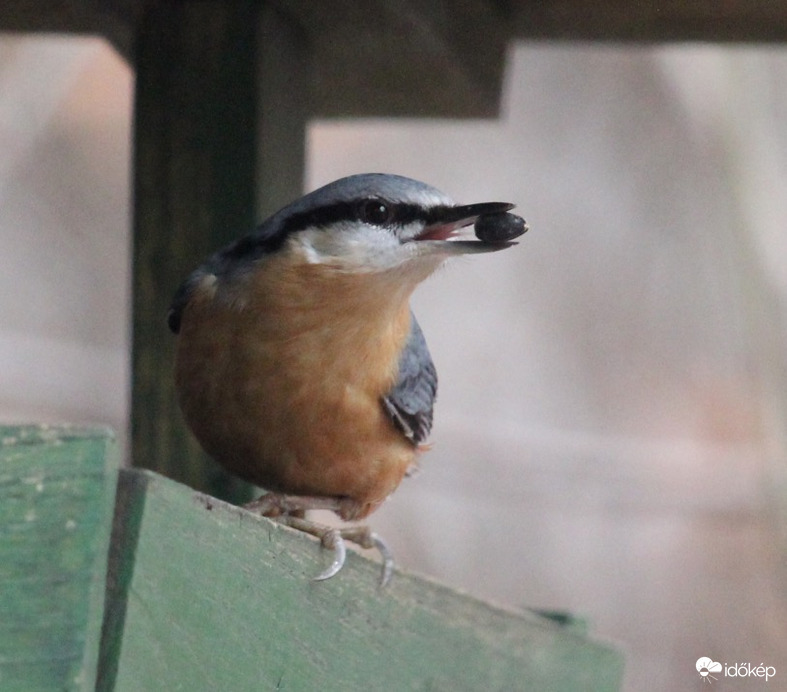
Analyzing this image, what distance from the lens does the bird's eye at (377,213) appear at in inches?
74.3

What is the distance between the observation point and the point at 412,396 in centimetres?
209

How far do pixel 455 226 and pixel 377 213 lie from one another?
126mm

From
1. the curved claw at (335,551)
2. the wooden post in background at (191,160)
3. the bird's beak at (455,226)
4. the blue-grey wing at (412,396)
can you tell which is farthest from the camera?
the wooden post in background at (191,160)

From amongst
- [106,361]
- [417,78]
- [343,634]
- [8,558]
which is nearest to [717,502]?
[106,361]

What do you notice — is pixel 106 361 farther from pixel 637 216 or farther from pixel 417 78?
pixel 417 78

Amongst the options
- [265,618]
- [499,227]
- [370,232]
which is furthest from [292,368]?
[265,618]

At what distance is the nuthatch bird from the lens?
188cm

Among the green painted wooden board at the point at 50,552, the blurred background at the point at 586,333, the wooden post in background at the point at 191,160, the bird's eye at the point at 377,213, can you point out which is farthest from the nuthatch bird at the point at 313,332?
the blurred background at the point at 586,333

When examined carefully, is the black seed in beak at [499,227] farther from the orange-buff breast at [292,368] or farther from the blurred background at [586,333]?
the blurred background at [586,333]

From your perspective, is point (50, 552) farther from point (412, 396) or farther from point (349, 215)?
point (412, 396)

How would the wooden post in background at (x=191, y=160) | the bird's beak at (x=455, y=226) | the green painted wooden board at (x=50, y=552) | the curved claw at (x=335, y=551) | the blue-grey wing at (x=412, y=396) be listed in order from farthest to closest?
→ 1. the wooden post in background at (x=191, y=160)
2. the blue-grey wing at (x=412, y=396)
3. the bird's beak at (x=455, y=226)
4. the curved claw at (x=335, y=551)
5. the green painted wooden board at (x=50, y=552)

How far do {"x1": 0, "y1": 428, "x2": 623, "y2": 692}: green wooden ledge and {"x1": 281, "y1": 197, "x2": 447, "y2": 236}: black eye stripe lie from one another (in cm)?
59

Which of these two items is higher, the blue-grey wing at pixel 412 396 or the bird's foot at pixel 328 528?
the blue-grey wing at pixel 412 396

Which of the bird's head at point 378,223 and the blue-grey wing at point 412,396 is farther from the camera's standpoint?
the blue-grey wing at point 412,396
